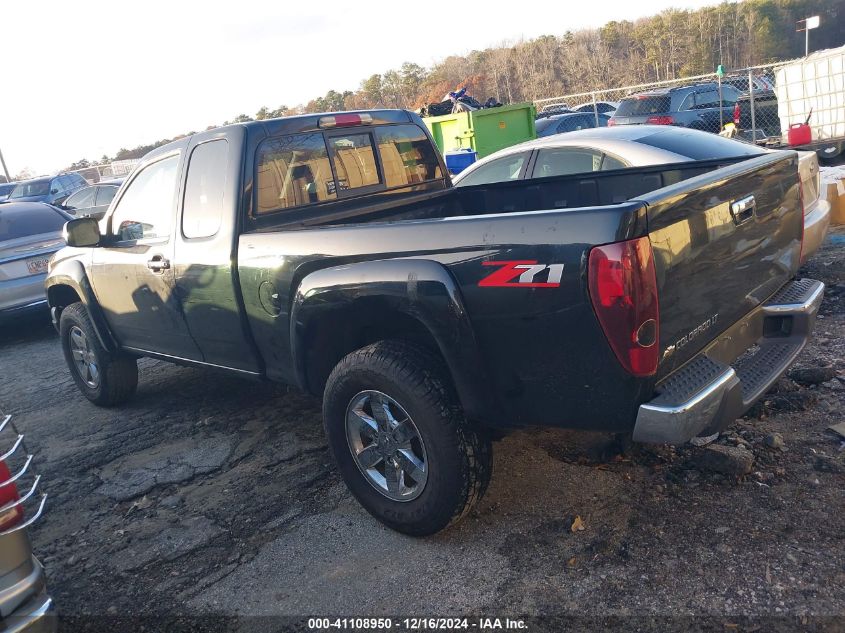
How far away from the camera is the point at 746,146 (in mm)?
6086

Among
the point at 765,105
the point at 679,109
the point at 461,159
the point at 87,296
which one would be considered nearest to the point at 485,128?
the point at 461,159

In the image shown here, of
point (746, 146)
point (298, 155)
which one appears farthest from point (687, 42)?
point (298, 155)

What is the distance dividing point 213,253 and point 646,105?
46.3 feet

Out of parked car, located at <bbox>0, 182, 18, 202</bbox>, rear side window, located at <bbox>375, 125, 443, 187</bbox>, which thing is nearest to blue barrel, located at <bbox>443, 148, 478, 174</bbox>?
rear side window, located at <bbox>375, 125, 443, 187</bbox>

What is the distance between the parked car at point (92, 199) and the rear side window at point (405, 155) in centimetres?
1373

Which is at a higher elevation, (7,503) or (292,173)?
(292,173)

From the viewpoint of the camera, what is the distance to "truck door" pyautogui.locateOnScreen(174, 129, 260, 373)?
12.9 ft

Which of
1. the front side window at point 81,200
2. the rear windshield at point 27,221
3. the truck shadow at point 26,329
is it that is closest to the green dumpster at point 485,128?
the rear windshield at point 27,221

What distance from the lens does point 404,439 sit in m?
3.24

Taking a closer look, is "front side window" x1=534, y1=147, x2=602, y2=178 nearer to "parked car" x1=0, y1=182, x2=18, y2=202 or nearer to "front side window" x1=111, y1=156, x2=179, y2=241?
"front side window" x1=111, y1=156, x2=179, y2=241

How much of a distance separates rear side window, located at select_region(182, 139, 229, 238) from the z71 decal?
6.42 feet

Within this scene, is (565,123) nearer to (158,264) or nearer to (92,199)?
(92,199)

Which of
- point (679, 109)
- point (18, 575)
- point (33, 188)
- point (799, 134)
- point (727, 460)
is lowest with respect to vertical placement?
point (727, 460)

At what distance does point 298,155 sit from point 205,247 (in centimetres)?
78
